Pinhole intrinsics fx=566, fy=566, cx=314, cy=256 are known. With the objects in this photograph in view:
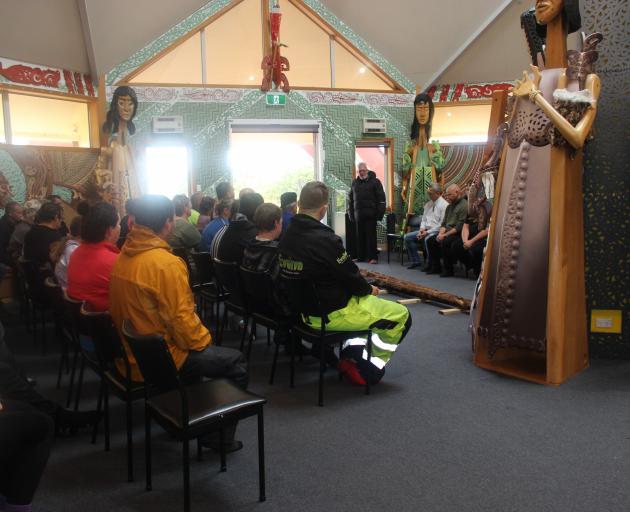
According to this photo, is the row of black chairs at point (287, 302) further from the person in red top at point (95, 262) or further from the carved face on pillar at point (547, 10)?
the carved face on pillar at point (547, 10)

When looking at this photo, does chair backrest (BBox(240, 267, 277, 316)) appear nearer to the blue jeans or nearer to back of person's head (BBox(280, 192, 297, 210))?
back of person's head (BBox(280, 192, 297, 210))

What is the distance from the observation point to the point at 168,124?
9.70 metres

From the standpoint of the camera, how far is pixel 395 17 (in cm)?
1028

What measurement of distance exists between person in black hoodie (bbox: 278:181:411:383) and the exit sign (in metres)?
7.11

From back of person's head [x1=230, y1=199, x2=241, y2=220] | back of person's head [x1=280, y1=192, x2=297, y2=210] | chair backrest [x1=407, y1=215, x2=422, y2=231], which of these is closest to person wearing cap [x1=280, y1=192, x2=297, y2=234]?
back of person's head [x1=280, y1=192, x2=297, y2=210]

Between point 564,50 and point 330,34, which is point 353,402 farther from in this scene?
point 330,34

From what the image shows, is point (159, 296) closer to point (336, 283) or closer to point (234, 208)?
point (336, 283)

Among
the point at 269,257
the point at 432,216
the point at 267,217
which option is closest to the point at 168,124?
the point at 432,216

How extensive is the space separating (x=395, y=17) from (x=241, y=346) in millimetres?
8038

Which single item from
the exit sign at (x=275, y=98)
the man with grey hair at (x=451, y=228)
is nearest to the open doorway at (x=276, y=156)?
the exit sign at (x=275, y=98)

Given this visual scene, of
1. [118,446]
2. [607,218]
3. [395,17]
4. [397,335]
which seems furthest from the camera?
[395,17]

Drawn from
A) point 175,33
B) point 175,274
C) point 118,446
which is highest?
point 175,33

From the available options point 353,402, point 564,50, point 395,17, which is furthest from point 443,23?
point 353,402

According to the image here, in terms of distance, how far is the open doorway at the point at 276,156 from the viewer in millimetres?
10398
